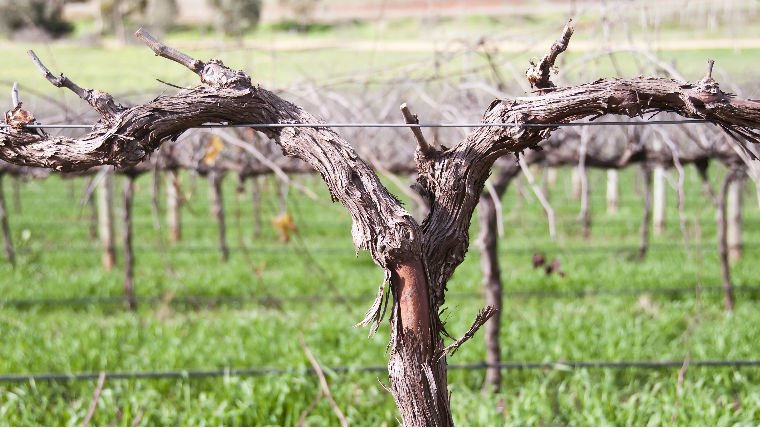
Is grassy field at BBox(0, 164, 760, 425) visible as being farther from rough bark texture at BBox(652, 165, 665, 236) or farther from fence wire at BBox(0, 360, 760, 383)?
rough bark texture at BBox(652, 165, 665, 236)

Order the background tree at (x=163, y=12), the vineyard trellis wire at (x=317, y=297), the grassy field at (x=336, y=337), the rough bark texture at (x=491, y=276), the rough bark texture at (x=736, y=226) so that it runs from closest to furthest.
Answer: the grassy field at (x=336, y=337) → the rough bark texture at (x=491, y=276) → the vineyard trellis wire at (x=317, y=297) → the rough bark texture at (x=736, y=226) → the background tree at (x=163, y=12)

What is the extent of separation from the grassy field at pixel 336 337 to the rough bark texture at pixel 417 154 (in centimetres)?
26

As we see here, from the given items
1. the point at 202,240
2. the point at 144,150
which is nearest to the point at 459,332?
the point at 144,150

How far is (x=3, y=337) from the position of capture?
4.86 m

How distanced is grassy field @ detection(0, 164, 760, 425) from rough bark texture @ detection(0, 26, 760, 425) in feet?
0.85

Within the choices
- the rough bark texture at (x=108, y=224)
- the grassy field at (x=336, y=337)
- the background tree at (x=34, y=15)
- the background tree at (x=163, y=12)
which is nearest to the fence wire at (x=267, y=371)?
the grassy field at (x=336, y=337)

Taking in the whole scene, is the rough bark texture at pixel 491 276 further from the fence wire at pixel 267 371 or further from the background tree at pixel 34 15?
the background tree at pixel 34 15

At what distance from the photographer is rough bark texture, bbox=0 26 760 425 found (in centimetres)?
148

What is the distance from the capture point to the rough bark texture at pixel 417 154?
1.48 metres

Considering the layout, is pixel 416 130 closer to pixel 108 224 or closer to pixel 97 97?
pixel 97 97

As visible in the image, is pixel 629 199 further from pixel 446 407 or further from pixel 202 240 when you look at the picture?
pixel 446 407

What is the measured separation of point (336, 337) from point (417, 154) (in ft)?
11.5

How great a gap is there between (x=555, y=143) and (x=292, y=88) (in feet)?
6.16

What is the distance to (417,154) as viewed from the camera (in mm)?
1634
